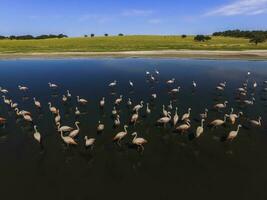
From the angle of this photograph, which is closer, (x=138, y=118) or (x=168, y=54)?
(x=138, y=118)

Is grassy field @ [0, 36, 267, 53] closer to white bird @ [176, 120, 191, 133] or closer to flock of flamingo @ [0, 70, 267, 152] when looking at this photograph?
flock of flamingo @ [0, 70, 267, 152]

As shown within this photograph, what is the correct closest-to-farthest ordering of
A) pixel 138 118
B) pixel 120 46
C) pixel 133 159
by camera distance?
pixel 133 159, pixel 138 118, pixel 120 46

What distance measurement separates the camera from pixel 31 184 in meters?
19.0

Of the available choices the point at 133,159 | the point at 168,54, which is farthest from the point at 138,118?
the point at 168,54

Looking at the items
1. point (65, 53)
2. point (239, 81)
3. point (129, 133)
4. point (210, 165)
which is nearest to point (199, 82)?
point (239, 81)

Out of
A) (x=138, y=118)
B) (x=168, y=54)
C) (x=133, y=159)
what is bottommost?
(x=133, y=159)

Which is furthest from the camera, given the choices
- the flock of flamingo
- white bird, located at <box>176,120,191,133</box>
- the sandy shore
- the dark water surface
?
the sandy shore

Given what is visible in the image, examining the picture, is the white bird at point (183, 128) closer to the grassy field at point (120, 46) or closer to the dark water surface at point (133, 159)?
the dark water surface at point (133, 159)

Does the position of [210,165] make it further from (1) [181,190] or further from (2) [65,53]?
(2) [65,53]

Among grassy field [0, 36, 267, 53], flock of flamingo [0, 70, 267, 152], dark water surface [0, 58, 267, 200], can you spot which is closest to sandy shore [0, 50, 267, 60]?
grassy field [0, 36, 267, 53]

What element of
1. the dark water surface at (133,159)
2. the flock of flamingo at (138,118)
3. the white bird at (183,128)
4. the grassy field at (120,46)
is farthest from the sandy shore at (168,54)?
the white bird at (183,128)

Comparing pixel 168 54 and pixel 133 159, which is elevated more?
pixel 168 54

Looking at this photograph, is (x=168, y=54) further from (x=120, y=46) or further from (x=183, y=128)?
(x=183, y=128)

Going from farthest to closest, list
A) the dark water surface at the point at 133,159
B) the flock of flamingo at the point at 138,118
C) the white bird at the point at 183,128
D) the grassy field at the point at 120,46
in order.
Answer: the grassy field at the point at 120,46, the white bird at the point at 183,128, the flock of flamingo at the point at 138,118, the dark water surface at the point at 133,159
